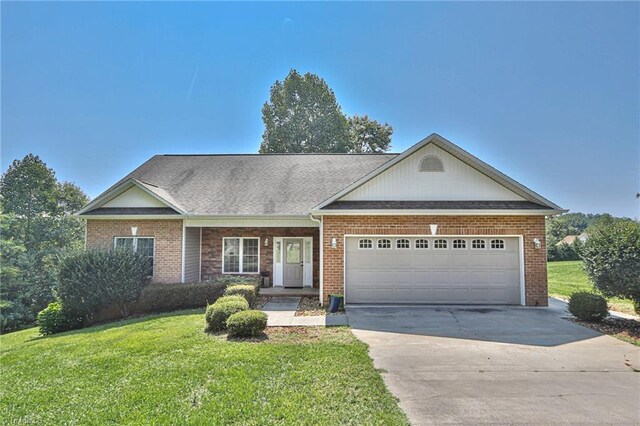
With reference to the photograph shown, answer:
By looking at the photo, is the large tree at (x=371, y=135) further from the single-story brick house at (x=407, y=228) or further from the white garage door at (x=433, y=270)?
the white garage door at (x=433, y=270)

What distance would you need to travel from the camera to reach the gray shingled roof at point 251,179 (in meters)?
14.1

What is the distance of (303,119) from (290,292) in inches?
1010

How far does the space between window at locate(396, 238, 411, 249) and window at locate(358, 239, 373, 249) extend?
0.94 metres

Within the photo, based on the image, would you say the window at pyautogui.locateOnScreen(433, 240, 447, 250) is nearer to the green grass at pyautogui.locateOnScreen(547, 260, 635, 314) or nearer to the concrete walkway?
the green grass at pyautogui.locateOnScreen(547, 260, 635, 314)

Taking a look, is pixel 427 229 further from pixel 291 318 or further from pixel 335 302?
pixel 291 318

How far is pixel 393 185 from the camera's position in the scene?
467 inches

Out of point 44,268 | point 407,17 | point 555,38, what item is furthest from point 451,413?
point 44,268

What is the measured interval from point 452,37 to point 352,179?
23.6ft

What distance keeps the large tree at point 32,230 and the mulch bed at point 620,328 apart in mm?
27781

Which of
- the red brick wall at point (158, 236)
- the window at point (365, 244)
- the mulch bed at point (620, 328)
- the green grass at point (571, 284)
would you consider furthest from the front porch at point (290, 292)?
the green grass at point (571, 284)

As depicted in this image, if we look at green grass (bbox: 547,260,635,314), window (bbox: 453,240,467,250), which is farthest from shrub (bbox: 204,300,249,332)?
green grass (bbox: 547,260,635,314)

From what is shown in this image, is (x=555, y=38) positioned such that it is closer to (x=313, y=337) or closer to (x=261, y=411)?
(x=313, y=337)

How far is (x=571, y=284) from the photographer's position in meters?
17.6

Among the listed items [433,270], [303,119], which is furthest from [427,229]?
[303,119]
